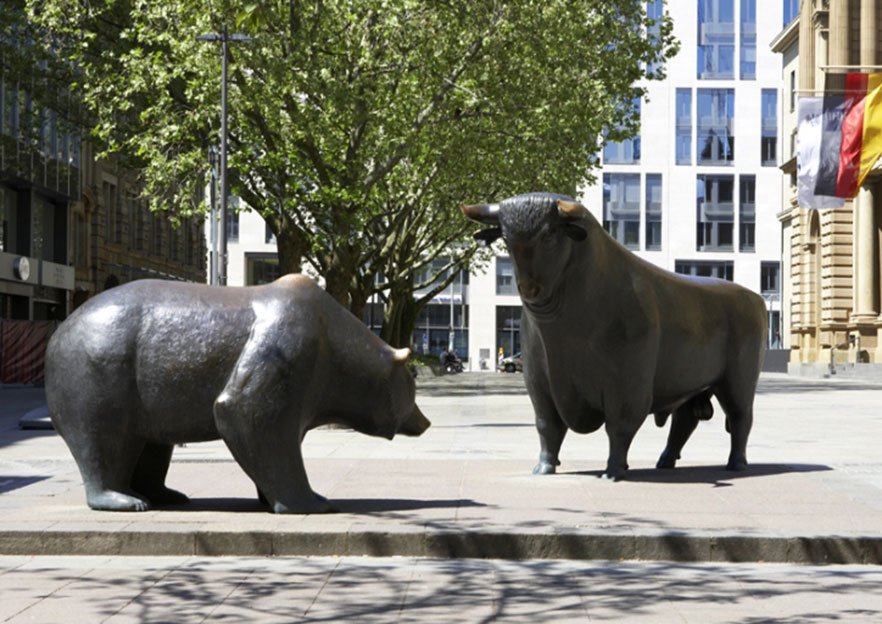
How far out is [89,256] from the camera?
51.9 meters

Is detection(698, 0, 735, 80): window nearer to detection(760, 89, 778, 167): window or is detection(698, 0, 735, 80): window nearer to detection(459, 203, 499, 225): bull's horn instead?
detection(760, 89, 778, 167): window

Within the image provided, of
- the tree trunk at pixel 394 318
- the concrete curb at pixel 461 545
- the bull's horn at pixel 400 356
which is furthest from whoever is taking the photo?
the tree trunk at pixel 394 318

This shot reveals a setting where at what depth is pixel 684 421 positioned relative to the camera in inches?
481

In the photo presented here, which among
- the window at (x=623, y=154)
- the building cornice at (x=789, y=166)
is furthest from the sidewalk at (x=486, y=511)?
the window at (x=623, y=154)

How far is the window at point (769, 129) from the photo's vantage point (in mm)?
83250

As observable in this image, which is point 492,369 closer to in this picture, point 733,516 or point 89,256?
point 89,256

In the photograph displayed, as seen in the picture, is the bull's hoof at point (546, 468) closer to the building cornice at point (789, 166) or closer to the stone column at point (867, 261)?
the stone column at point (867, 261)

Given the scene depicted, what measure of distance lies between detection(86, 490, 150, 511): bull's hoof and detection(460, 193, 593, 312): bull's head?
3275mm

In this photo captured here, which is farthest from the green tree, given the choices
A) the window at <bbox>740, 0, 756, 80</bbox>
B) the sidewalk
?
the window at <bbox>740, 0, 756, 80</bbox>

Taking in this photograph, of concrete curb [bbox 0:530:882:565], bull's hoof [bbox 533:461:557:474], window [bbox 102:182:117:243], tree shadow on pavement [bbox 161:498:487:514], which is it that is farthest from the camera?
window [bbox 102:182:117:243]

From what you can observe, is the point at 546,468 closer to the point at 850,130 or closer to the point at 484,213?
the point at 484,213

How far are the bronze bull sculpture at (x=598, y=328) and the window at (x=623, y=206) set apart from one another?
72.4 meters

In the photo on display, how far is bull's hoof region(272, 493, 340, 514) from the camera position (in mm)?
Answer: 8859

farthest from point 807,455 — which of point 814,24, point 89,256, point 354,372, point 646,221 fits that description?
point 646,221
